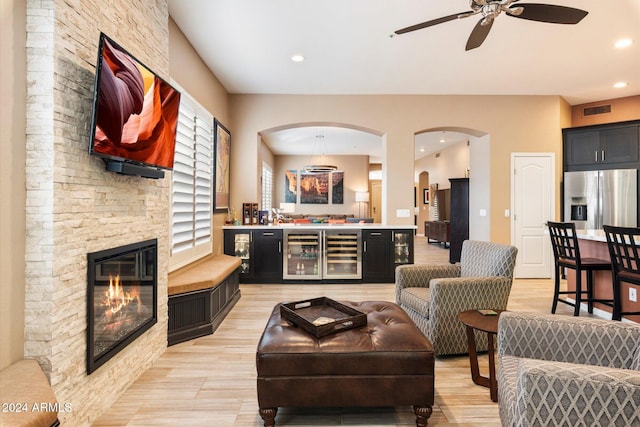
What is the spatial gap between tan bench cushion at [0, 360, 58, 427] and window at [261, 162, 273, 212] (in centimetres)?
784

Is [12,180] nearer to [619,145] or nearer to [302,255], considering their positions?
[302,255]

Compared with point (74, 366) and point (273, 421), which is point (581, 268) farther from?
point (74, 366)

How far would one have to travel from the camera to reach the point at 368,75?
4.85 metres

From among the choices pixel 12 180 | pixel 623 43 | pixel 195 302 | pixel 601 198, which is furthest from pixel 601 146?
pixel 12 180

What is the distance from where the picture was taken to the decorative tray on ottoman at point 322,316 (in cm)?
199

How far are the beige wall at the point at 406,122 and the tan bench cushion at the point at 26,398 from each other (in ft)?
14.1

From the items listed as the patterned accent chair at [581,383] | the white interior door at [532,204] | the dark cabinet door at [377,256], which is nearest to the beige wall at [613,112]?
the white interior door at [532,204]

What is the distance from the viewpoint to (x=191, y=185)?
3875mm

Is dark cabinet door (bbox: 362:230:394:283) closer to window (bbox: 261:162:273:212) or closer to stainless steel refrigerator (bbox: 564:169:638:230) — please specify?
stainless steel refrigerator (bbox: 564:169:638:230)

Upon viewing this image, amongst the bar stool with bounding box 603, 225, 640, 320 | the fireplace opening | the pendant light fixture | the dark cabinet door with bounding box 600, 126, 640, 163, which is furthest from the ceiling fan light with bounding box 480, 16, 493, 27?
the pendant light fixture

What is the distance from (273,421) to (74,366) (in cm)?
113

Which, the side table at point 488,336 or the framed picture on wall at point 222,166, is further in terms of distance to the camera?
the framed picture on wall at point 222,166

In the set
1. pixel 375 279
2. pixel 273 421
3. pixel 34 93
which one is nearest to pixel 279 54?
pixel 34 93

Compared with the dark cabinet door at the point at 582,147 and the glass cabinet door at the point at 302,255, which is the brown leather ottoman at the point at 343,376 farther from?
the dark cabinet door at the point at 582,147
